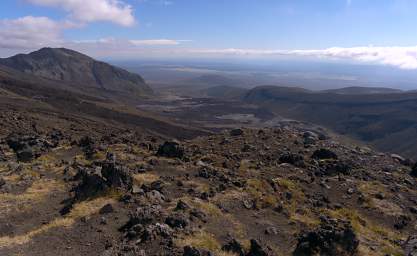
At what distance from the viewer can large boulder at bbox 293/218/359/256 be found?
18.9m

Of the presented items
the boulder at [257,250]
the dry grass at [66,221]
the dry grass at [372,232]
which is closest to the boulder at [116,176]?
the dry grass at [66,221]

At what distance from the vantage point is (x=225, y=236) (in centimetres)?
1984

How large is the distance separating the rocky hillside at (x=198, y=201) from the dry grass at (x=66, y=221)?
51 millimetres

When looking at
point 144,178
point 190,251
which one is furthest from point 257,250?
point 144,178

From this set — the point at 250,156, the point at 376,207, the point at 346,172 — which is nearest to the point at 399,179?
the point at 346,172

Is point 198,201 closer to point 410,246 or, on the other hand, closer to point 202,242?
point 202,242

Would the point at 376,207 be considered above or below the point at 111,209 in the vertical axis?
below

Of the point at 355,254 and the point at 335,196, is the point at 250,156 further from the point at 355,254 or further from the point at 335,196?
the point at 355,254

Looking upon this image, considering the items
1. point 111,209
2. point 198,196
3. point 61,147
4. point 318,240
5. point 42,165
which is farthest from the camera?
point 61,147

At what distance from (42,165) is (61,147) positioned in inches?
278

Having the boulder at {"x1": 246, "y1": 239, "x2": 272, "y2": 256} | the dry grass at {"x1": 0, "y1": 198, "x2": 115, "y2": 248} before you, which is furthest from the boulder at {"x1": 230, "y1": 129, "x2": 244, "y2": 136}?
the boulder at {"x1": 246, "y1": 239, "x2": 272, "y2": 256}

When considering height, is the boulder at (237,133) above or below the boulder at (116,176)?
below

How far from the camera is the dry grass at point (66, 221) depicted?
698 inches

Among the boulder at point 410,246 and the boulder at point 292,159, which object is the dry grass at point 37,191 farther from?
the boulder at point 410,246
